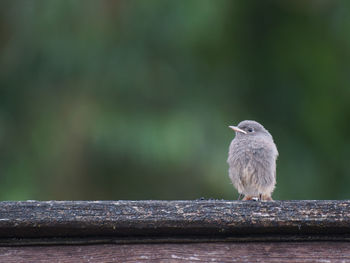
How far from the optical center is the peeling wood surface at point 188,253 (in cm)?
279

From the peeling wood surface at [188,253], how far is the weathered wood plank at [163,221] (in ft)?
0.10

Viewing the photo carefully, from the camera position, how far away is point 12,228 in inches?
110

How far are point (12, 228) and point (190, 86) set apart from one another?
10.7m

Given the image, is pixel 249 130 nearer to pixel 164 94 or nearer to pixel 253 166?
pixel 253 166

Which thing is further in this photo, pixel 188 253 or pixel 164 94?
pixel 164 94

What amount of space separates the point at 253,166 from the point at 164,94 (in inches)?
279

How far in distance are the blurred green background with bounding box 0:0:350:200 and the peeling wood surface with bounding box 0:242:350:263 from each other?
8.69 meters

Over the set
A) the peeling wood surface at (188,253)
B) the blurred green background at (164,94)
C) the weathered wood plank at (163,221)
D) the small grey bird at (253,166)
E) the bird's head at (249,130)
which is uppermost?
the blurred green background at (164,94)

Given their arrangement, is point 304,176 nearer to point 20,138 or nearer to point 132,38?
point 132,38

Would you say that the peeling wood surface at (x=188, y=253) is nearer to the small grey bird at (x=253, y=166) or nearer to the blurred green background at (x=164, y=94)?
the small grey bird at (x=253, y=166)

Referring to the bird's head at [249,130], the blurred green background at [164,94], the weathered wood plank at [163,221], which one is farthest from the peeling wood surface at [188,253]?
the blurred green background at [164,94]

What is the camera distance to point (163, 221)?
2820 millimetres

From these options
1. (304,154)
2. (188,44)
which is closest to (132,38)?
(188,44)

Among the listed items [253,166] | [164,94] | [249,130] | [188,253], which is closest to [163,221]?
[188,253]
